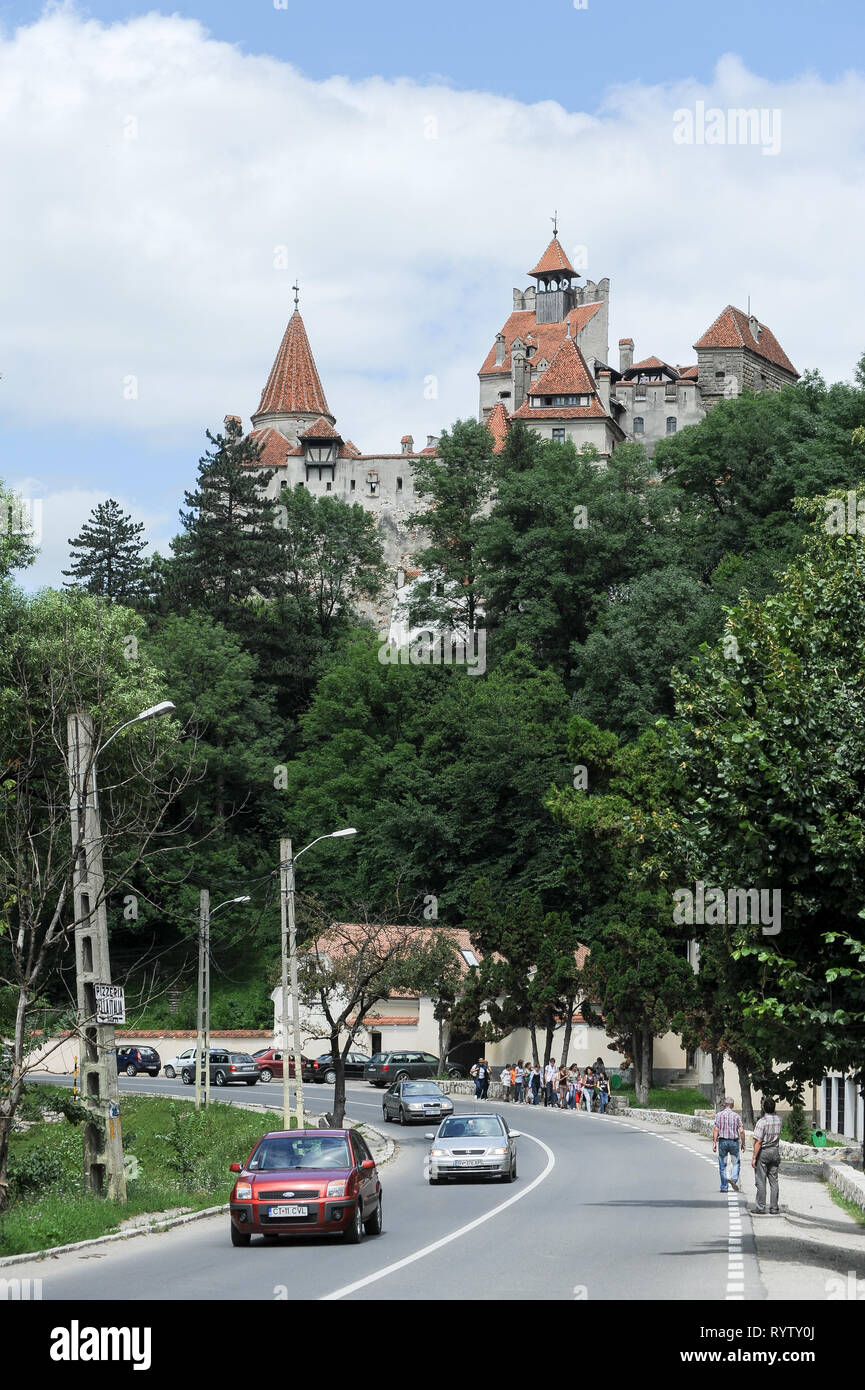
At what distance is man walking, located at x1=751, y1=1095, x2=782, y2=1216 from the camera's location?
21.8 metres

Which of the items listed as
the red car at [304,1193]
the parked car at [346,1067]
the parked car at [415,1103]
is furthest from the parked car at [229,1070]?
the red car at [304,1193]

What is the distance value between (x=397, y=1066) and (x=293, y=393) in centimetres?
8679

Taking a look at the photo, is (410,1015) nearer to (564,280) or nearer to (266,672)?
(266,672)

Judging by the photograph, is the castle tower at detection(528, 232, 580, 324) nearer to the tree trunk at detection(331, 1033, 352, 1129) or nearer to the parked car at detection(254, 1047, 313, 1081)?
the parked car at detection(254, 1047, 313, 1081)

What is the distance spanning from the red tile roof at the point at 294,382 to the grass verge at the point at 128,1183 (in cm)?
10167

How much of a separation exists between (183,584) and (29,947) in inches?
2953

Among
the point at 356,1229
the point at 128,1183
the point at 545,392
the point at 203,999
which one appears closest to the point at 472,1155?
the point at 128,1183

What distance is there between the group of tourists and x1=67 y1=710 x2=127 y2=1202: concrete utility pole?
3294cm

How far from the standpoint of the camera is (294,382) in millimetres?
139500

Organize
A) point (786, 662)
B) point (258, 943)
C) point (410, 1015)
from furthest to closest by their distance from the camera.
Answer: point (258, 943) < point (410, 1015) < point (786, 662)

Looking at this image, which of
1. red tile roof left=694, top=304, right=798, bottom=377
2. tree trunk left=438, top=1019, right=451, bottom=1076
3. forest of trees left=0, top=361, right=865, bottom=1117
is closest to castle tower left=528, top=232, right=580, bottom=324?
red tile roof left=694, top=304, right=798, bottom=377

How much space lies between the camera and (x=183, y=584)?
9238cm
